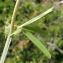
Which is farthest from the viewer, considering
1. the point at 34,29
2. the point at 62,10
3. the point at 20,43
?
the point at 62,10

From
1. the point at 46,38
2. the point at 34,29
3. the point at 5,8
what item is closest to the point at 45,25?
the point at 46,38

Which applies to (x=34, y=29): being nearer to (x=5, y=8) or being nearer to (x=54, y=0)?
(x=5, y=8)

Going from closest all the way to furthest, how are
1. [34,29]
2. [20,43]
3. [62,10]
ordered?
[34,29] < [20,43] < [62,10]

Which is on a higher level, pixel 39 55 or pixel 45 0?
pixel 45 0

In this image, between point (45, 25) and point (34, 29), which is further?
point (45, 25)

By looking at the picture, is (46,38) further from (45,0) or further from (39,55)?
(45,0)

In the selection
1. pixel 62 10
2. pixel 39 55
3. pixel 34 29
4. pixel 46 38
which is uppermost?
pixel 34 29

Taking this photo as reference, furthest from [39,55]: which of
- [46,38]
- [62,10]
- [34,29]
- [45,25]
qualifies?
[34,29]
